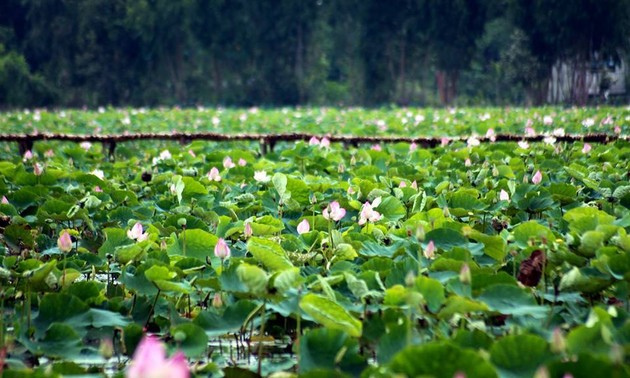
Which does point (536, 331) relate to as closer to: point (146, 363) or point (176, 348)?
point (176, 348)

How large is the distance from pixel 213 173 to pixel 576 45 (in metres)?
20.9

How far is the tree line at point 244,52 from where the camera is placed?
2678 cm

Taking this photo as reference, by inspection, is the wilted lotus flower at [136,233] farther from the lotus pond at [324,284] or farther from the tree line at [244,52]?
the tree line at [244,52]

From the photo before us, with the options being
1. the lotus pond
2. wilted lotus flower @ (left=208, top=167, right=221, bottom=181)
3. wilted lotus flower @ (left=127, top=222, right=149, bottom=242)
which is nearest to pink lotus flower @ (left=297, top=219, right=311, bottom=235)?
the lotus pond

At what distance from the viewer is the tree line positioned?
2678cm

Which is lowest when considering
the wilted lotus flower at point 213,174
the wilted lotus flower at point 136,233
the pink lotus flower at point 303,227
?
the wilted lotus flower at point 213,174

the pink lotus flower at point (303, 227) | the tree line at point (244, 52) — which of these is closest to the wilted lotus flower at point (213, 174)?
the pink lotus flower at point (303, 227)

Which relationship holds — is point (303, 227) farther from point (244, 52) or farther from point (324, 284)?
point (244, 52)

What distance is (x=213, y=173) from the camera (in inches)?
156

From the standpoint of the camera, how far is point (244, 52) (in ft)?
101

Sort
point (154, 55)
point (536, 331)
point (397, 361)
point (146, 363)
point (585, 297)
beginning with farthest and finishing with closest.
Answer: point (154, 55) → point (585, 297) → point (536, 331) → point (397, 361) → point (146, 363)

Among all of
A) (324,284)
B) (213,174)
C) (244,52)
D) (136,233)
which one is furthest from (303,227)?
(244,52)

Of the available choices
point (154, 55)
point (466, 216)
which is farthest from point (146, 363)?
point (154, 55)

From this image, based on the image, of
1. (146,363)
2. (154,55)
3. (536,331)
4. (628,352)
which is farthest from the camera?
(154,55)
